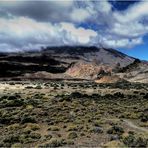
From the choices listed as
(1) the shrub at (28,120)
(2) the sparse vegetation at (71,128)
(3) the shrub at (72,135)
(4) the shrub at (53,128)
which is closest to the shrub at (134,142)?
(2) the sparse vegetation at (71,128)

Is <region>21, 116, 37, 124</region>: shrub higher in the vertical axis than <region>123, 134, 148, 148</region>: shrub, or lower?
lower

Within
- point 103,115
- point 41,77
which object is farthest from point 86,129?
point 41,77

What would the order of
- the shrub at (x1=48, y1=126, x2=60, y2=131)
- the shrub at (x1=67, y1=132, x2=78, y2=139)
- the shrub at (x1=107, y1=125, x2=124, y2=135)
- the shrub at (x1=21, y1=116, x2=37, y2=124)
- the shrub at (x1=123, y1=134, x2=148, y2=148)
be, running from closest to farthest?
the shrub at (x1=123, y1=134, x2=148, y2=148)
the shrub at (x1=67, y1=132, x2=78, y2=139)
the shrub at (x1=107, y1=125, x2=124, y2=135)
the shrub at (x1=48, y1=126, x2=60, y2=131)
the shrub at (x1=21, y1=116, x2=37, y2=124)

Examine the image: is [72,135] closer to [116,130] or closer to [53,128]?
[53,128]

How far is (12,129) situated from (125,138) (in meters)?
9.32

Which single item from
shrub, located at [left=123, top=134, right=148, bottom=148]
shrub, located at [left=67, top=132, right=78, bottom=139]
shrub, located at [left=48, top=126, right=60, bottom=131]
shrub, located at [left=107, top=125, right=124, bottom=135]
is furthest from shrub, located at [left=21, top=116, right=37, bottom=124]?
shrub, located at [left=123, top=134, right=148, bottom=148]

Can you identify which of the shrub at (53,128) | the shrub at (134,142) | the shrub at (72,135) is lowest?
the shrub at (53,128)

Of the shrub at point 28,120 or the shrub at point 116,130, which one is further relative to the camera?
the shrub at point 28,120

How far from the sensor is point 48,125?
32.3 m

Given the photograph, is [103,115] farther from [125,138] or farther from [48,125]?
[125,138]

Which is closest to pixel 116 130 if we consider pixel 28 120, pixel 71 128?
pixel 71 128

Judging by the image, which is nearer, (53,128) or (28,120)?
(53,128)

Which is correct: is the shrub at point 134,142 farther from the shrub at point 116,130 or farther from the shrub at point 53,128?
the shrub at point 53,128

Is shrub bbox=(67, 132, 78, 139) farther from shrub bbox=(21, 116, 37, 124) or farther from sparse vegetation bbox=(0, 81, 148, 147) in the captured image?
shrub bbox=(21, 116, 37, 124)
